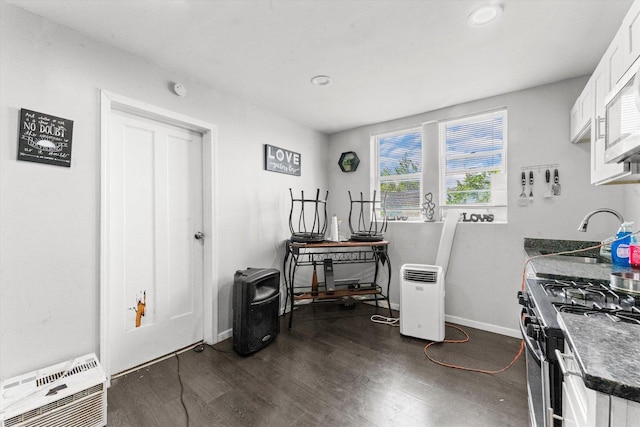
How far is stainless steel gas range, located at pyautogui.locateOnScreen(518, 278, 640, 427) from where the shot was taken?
2.90ft

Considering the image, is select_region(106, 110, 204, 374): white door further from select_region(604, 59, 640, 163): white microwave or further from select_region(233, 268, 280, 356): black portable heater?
select_region(604, 59, 640, 163): white microwave

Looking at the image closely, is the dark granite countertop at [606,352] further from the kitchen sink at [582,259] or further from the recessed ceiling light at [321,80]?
the recessed ceiling light at [321,80]

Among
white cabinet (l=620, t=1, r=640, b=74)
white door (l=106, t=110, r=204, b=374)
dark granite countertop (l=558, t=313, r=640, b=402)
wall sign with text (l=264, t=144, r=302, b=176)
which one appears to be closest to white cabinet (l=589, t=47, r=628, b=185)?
white cabinet (l=620, t=1, r=640, b=74)

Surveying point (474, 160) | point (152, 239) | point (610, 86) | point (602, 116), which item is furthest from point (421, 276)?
point (152, 239)

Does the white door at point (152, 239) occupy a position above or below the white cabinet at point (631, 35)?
below

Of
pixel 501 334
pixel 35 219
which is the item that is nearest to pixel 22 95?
pixel 35 219

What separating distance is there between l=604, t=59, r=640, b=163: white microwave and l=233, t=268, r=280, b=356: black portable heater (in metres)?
2.41

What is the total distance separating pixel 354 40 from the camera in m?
1.91

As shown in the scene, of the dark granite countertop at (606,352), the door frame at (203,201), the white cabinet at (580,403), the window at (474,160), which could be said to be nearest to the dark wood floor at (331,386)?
the door frame at (203,201)

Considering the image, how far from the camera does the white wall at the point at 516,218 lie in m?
2.42

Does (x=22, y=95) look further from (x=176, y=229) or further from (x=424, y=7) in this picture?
(x=424, y=7)

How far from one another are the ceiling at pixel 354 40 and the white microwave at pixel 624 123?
77 centimetres

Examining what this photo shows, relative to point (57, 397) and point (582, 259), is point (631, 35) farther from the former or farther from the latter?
point (57, 397)

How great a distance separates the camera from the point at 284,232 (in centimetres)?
345
